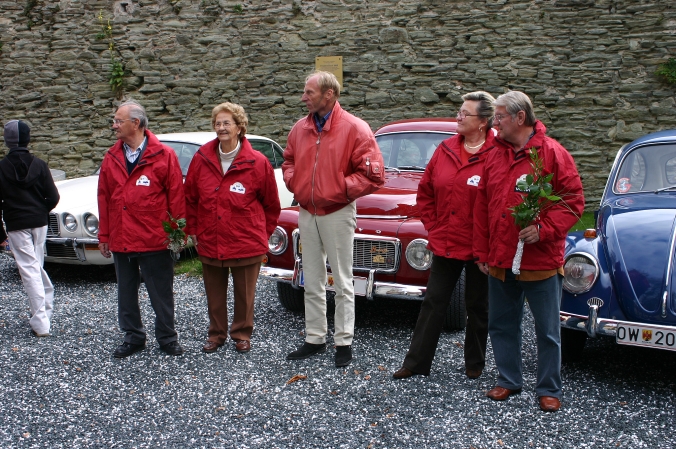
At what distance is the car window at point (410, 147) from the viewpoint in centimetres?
570

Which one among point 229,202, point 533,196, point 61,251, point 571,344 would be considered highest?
point 533,196

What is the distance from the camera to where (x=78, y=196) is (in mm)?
6547

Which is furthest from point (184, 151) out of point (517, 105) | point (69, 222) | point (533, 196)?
point (533, 196)

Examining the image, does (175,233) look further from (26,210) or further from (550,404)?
(550,404)

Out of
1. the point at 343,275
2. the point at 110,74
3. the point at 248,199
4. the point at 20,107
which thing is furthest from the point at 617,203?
the point at 20,107

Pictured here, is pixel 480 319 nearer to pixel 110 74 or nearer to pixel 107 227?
pixel 107 227

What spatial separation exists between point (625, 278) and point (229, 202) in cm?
258

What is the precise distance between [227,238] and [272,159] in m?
4.20

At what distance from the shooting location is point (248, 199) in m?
4.43

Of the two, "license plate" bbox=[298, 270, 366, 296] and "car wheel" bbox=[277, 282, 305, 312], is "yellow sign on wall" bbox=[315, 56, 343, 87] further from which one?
"license plate" bbox=[298, 270, 366, 296]

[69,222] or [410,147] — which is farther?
[69,222]

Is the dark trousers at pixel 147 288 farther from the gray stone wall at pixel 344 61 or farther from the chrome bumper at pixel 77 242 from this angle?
the gray stone wall at pixel 344 61

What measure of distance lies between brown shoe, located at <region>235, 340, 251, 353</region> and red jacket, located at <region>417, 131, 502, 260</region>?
1.55m

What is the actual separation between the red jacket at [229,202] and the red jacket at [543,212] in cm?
165
